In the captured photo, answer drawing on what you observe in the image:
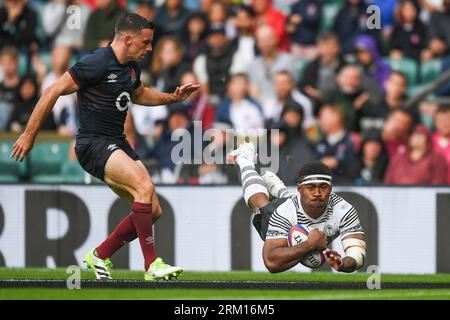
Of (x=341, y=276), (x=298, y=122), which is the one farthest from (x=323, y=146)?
(x=341, y=276)

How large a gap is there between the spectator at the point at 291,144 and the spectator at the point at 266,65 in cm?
84

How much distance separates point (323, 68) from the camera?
15430 millimetres

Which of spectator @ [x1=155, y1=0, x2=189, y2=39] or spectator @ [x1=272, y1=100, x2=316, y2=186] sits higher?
spectator @ [x1=155, y1=0, x2=189, y2=39]

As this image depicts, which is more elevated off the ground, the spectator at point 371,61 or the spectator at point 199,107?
the spectator at point 371,61

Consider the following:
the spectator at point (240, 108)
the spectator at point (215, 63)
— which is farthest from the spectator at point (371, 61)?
the spectator at point (215, 63)

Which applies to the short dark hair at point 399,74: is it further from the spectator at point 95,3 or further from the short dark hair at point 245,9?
the spectator at point 95,3

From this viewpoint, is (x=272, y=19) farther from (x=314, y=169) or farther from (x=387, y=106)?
(x=314, y=169)

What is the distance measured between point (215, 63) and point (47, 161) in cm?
Result: 273

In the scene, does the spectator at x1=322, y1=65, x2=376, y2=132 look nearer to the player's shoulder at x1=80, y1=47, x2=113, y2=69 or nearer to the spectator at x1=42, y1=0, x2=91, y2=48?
the spectator at x1=42, y1=0, x2=91, y2=48

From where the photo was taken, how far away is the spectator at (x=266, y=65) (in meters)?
15.4

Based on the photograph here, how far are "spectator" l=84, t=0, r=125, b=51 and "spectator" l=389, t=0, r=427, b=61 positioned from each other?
3805 millimetres

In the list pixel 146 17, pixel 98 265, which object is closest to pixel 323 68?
pixel 146 17

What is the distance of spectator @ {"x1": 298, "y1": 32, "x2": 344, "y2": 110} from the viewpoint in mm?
15273

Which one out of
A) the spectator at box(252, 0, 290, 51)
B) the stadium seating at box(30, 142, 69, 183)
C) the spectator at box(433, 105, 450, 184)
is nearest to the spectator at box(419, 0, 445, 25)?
the spectator at box(252, 0, 290, 51)
